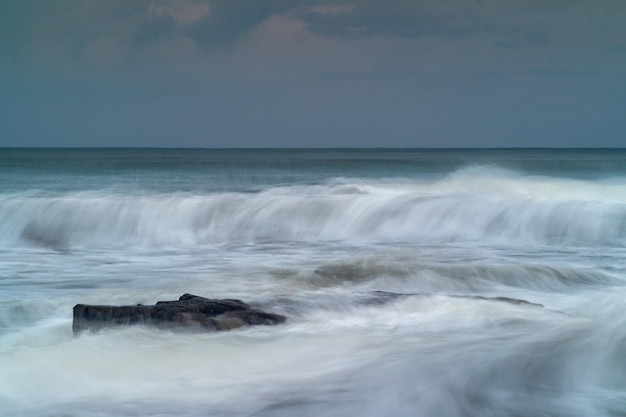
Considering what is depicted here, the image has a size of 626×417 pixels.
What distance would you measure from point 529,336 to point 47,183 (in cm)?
2175

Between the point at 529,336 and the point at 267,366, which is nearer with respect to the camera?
the point at 267,366

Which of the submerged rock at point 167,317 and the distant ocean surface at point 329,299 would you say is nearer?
the distant ocean surface at point 329,299

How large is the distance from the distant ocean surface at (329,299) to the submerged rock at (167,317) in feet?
0.36

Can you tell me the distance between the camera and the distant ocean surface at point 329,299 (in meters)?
5.66

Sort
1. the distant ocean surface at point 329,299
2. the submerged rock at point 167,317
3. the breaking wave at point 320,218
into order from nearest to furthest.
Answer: the distant ocean surface at point 329,299
the submerged rock at point 167,317
the breaking wave at point 320,218

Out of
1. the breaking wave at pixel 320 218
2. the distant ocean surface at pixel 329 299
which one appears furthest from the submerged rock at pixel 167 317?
the breaking wave at pixel 320 218

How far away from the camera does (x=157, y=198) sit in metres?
18.4

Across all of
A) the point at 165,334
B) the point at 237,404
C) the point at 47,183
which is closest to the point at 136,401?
the point at 237,404

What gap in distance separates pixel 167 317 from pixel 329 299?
186 centimetres

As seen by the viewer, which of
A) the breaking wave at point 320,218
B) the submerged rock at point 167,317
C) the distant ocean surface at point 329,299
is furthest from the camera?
the breaking wave at point 320,218

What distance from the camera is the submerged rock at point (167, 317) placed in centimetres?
668

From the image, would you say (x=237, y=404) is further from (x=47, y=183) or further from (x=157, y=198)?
(x=47, y=183)

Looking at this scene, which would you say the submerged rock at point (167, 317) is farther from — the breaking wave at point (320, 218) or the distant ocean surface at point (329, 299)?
the breaking wave at point (320, 218)

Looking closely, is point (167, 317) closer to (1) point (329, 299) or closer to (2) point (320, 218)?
(1) point (329, 299)
